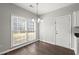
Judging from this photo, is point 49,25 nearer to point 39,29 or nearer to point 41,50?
point 39,29

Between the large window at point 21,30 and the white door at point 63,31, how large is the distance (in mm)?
627

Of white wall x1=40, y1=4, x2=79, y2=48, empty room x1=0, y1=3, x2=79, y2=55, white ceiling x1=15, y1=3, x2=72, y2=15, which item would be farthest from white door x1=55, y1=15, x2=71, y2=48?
white ceiling x1=15, y1=3, x2=72, y2=15

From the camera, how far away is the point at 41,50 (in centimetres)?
170

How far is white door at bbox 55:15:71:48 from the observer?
5.36 feet

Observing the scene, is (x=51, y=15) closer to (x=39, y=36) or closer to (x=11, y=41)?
(x=39, y=36)

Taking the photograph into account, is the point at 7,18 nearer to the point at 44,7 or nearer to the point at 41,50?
the point at 44,7

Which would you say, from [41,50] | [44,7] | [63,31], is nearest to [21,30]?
[41,50]

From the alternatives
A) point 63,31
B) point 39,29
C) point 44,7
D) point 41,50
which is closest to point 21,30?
point 39,29

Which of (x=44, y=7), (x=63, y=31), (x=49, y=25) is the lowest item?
(x=63, y=31)

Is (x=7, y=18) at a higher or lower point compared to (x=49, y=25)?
higher

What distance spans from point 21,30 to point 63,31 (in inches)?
42.4

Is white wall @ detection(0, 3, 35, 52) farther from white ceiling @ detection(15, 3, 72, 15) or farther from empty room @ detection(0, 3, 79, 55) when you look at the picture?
white ceiling @ detection(15, 3, 72, 15)

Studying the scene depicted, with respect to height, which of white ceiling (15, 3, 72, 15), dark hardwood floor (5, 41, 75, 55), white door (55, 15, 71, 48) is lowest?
dark hardwood floor (5, 41, 75, 55)

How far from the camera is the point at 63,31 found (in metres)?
1.72
